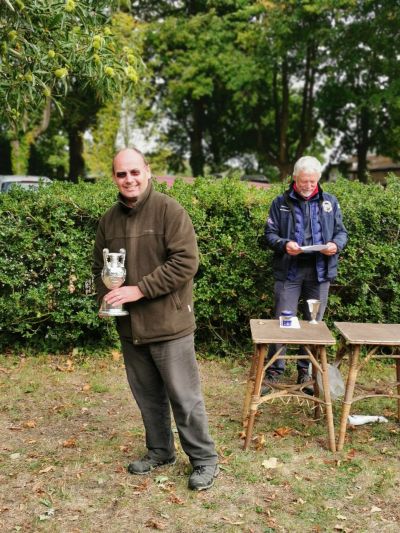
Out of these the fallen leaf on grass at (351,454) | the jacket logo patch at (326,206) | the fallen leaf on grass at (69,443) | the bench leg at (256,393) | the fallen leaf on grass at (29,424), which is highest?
the jacket logo patch at (326,206)

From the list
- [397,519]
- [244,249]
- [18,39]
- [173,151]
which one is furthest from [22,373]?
[173,151]

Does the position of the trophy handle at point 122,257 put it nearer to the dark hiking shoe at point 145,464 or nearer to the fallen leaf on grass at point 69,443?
the dark hiking shoe at point 145,464

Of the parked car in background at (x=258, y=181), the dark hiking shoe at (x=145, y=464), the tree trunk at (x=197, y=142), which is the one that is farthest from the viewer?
the tree trunk at (x=197, y=142)

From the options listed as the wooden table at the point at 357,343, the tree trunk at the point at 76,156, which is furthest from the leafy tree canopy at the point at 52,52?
the tree trunk at the point at 76,156

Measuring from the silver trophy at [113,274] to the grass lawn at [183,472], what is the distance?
1.16 meters

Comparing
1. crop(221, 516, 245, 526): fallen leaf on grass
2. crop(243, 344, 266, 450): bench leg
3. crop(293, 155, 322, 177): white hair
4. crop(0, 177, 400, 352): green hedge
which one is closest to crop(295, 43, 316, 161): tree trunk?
crop(0, 177, 400, 352): green hedge

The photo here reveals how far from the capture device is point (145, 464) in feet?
13.1

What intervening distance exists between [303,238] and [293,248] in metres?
0.22

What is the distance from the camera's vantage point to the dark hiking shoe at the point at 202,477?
3.74 m

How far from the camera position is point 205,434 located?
12.5 feet

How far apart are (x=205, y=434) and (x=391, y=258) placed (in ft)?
10.5

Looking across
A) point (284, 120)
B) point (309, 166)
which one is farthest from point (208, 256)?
point (284, 120)

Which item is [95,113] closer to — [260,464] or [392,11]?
[392,11]

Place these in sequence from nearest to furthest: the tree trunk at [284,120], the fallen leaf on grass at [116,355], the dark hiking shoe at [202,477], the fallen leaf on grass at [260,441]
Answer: the dark hiking shoe at [202,477] < the fallen leaf on grass at [260,441] < the fallen leaf on grass at [116,355] < the tree trunk at [284,120]
